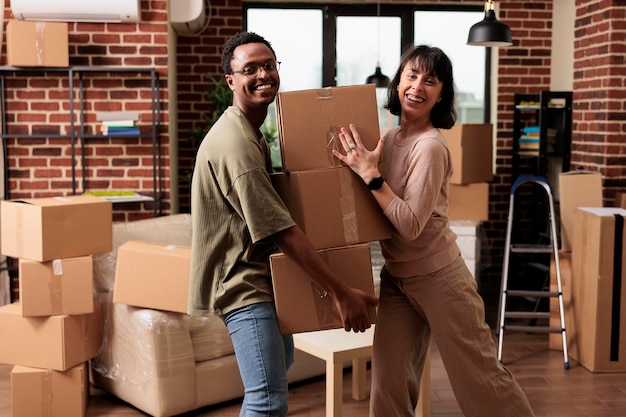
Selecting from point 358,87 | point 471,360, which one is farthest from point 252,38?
point 471,360

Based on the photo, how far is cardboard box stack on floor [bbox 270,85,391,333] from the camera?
6.50ft

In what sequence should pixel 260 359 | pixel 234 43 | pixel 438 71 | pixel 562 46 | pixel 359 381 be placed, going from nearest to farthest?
1. pixel 260 359
2. pixel 234 43
3. pixel 438 71
4. pixel 359 381
5. pixel 562 46

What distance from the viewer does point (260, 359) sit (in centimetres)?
191

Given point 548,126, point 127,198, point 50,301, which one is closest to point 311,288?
point 50,301

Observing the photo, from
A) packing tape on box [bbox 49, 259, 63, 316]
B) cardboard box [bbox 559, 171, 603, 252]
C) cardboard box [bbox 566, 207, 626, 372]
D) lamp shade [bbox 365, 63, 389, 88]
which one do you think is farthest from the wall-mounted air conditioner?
cardboard box [bbox 566, 207, 626, 372]

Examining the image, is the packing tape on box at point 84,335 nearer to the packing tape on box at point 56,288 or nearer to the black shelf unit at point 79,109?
the packing tape on box at point 56,288

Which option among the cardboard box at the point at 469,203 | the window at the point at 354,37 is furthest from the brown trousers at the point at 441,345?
the window at the point at 354,37

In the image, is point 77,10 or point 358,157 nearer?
point 358,157

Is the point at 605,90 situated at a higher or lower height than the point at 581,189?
higher

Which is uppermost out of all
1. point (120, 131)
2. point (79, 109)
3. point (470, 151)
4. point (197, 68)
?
point (197, 68)

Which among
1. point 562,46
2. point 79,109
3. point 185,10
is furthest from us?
point 562,46

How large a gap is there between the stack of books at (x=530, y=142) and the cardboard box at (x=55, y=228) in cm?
318

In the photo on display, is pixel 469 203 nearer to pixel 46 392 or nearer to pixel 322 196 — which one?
pixel 46 392

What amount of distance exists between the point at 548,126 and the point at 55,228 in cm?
344
